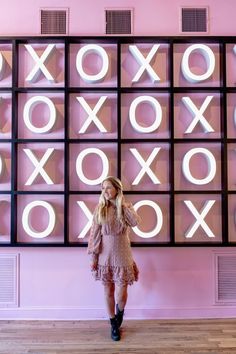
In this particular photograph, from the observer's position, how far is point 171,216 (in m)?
3.19

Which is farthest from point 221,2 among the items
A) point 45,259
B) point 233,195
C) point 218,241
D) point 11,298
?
point 11,298

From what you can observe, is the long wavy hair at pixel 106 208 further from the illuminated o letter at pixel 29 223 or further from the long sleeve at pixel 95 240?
the illuminated o letter at pixel 29 223

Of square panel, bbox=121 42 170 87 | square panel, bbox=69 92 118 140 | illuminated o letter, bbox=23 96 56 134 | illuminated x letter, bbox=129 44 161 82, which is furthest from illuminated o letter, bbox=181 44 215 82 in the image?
illuminated o letter, bbox=23 96 56 134

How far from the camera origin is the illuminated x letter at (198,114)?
3.19 metres

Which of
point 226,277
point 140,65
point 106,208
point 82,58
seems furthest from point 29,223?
point 226,277

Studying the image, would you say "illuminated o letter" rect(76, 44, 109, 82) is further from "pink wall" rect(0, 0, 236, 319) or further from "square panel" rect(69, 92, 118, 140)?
"pink wall" rect(0, 0, 236, 319)

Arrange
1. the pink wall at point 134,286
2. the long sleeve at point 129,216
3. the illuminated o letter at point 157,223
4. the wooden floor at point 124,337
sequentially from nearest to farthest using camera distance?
the wooden floor at point 124,337
the long sleeve at point 129,216
the illuminated o letter at point 157,223
the pink wall at point 134,286

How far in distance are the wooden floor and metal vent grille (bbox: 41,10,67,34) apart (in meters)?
3.28

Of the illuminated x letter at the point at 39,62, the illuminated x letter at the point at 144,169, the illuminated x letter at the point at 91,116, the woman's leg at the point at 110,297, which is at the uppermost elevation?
the illuminated x letter at the point at 39,62

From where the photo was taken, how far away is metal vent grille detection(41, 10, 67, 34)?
10.9 ft

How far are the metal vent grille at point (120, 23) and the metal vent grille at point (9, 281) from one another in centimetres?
281

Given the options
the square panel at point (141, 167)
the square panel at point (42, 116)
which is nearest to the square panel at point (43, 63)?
the square panel at point (42, 116)

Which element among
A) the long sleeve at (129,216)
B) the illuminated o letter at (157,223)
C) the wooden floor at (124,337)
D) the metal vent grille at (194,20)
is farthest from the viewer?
the metal vent grille at (194,20)

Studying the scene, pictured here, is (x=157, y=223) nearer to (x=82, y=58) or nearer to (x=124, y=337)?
(x=124, y=337)
